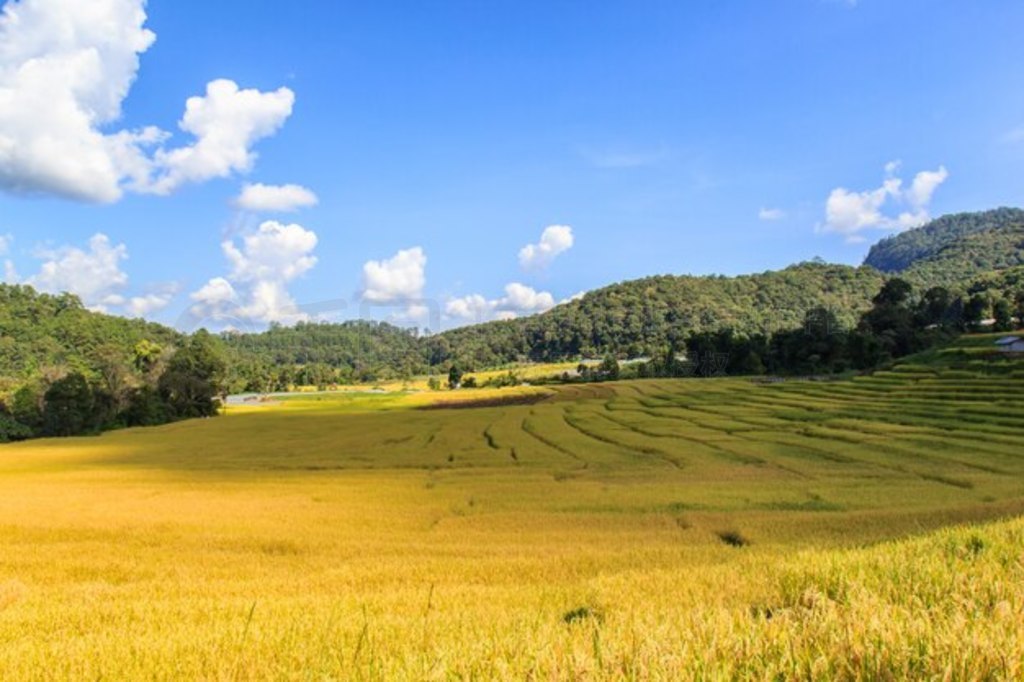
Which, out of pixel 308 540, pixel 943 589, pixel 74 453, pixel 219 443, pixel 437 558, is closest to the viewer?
pixel 943 589

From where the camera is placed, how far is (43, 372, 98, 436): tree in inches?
3031

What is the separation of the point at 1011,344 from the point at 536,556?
8198cm

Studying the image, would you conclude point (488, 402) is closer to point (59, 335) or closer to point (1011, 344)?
point (1011, 344)

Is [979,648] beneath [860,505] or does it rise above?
above

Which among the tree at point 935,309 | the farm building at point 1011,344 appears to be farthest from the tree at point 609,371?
the farm building at point 1011,344

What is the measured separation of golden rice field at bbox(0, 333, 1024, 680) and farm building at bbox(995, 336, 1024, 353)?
1156 inches

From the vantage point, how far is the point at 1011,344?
6931cm

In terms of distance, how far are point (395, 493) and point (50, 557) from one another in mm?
11923

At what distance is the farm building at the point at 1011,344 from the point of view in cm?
6521

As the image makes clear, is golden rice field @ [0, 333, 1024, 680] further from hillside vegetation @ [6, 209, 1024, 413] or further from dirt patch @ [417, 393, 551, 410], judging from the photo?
hillside vegetation @ [6, 209, 1024, 413]

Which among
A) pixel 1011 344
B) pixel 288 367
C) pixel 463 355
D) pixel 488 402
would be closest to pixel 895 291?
pixel 1011 344

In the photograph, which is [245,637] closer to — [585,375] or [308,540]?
[308,540]

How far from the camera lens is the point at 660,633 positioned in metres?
3.29

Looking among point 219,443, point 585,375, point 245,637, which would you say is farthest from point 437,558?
point 585,375
